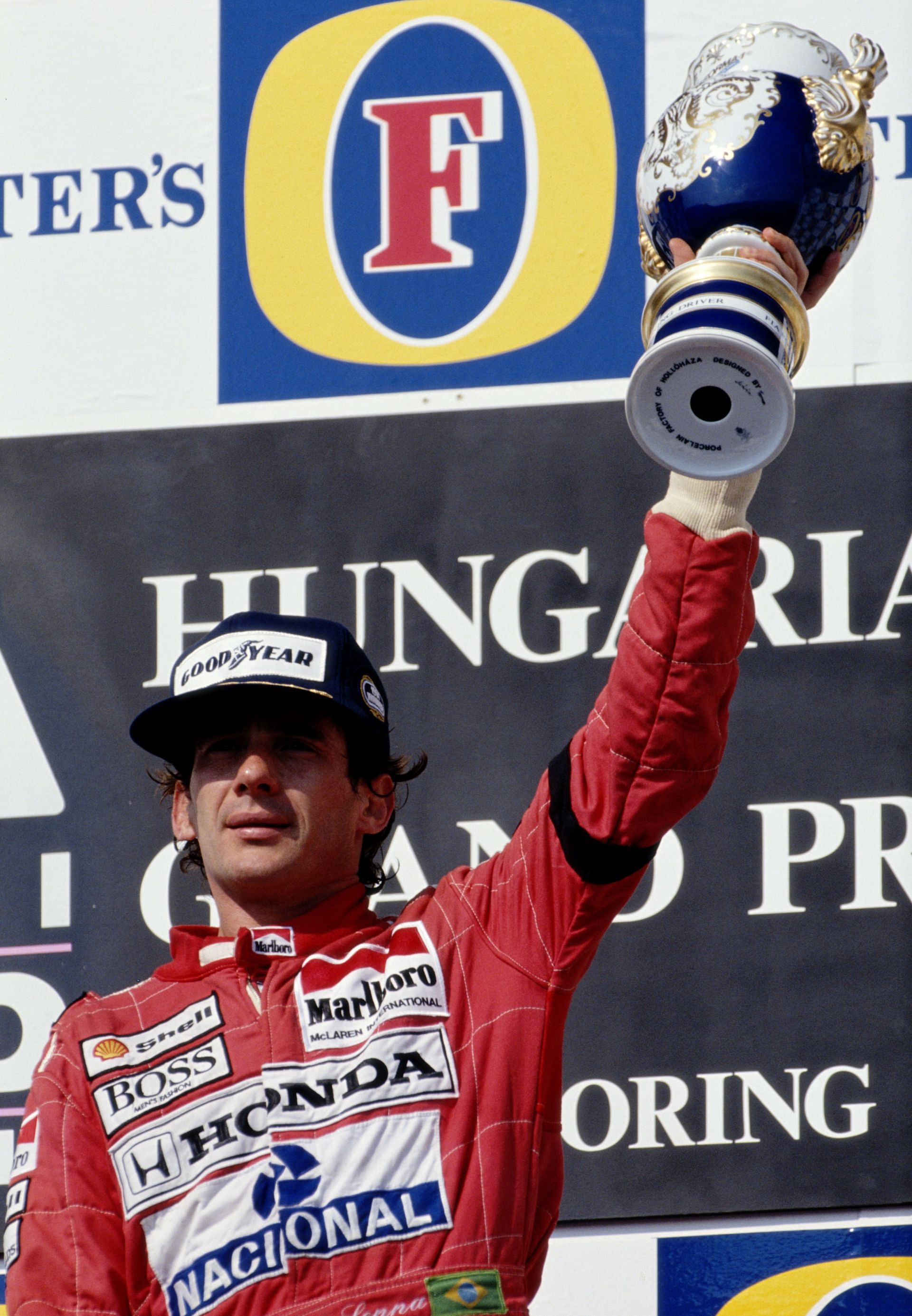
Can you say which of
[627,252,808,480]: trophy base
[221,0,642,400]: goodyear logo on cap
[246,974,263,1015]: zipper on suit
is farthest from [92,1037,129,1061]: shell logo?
[221,0,642,400]: goodyear logo on cap

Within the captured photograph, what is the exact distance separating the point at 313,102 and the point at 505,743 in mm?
1035

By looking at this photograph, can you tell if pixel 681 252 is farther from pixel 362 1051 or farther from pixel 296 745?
pixel 362 1051

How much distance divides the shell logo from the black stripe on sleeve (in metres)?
0.44

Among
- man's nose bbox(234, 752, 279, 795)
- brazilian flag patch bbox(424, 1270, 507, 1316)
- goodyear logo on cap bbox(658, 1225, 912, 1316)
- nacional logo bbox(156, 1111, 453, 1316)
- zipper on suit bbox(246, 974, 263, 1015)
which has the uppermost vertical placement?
man's nose bbox(234, 752, 279, 795)

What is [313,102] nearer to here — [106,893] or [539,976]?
[106,893]

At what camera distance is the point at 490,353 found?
308 centimetres

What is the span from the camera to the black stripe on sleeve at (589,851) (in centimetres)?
190

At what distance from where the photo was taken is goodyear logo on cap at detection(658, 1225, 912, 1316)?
8.46 ft

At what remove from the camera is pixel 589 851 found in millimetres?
1902

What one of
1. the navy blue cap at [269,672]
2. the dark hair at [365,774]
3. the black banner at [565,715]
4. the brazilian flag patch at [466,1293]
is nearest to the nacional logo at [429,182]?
the black banner at [565,715]

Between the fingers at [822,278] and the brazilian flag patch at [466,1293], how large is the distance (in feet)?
2.89

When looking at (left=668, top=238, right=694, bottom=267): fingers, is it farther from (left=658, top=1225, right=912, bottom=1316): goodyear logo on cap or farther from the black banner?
(left=658, top=1225, right=912, bottom=1316): goodyear logo on cap

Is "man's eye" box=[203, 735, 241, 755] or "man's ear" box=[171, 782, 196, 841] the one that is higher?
"man's eye" box=[203, 735, 241, 755]

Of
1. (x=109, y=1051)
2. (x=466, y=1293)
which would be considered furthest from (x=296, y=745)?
(x=466, y=1293)
